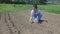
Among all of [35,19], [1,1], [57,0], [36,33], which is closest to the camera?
[36,33]

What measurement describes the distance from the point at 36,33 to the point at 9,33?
3.82 feet

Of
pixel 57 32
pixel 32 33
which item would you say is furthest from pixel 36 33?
pixel 57 32

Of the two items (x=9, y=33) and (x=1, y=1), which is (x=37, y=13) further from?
(x=1, y=1)

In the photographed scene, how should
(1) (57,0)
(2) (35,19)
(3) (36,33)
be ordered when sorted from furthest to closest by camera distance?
(1) (57,0) → (2) (35,19) → (3) (36,33)

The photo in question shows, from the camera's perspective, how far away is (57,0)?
2456 inches

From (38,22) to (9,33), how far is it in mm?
3987

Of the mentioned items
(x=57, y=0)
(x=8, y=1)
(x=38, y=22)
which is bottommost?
(x=57, y=0)

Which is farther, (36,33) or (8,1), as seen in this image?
(8,1)

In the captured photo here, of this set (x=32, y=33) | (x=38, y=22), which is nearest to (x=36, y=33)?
(x=32, y=33)

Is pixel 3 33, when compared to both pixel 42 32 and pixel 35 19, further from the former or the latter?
pixel 35 19

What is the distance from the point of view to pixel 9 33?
32.8 feet

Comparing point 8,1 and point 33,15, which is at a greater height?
point 33,15

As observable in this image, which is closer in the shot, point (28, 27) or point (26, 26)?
point (28, 27)

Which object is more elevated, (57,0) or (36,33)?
(36,33)
